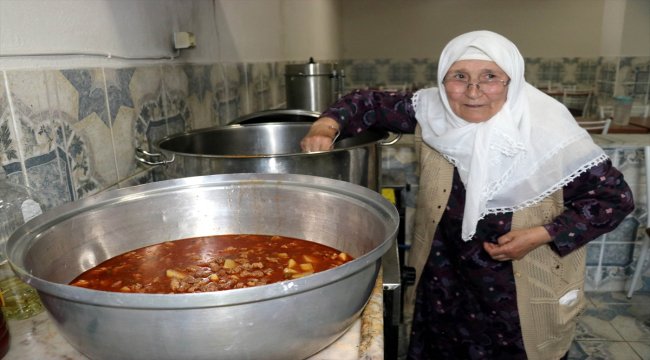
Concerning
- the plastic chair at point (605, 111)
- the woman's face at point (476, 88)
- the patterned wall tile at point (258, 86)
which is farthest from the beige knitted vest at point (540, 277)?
the plastic chair at point (605, 111)

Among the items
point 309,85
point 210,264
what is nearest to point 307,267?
point 210,264

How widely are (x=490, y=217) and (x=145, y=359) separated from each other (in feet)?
3.80

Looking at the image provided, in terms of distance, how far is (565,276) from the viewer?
1457mm

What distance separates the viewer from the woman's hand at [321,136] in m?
1.38

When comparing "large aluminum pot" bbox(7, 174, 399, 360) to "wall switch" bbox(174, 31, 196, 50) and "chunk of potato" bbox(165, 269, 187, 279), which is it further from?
"wall switch" bbox(174, 31, 196, 50)

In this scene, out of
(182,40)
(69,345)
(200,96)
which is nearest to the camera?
(69,345)

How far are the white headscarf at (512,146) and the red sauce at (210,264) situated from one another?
633mm

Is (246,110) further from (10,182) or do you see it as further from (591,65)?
(591,65)

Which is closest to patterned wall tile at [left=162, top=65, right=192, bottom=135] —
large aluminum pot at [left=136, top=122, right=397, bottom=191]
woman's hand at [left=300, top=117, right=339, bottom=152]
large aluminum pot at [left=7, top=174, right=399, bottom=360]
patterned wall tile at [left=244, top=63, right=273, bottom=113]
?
large aluminum pot at [left=136, top=122, right=397, bottom=191]

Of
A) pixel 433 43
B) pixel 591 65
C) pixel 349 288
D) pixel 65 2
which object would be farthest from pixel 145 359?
pixel 591 65

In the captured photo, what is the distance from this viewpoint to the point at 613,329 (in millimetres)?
2459

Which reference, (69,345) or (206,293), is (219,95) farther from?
(206,293)

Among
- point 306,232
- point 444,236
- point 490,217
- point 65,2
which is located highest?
point 65,2

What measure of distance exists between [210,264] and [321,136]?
64cm
